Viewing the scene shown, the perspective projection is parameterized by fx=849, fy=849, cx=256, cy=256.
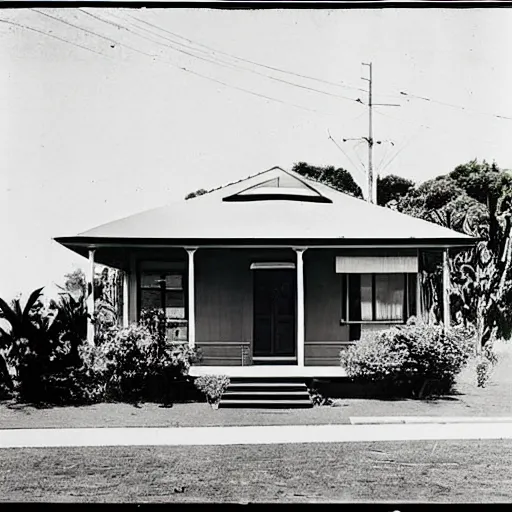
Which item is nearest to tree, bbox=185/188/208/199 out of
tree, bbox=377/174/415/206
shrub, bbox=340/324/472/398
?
tree, bbox=377/174/415/206

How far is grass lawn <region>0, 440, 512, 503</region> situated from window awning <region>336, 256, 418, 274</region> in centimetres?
244

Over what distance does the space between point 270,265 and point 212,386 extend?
1.80 metres

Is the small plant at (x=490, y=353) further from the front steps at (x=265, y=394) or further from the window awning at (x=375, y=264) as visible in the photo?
the front steps at (x=265, y=394)

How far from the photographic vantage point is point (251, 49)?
33.1ft

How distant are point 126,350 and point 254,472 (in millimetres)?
2201

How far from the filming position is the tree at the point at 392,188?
10.5 meters

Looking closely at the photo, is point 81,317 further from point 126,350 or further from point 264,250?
point 264,250

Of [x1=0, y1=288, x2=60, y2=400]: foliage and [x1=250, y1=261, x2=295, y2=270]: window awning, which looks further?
[x1=250, y1=261, x2=295, y2=270]: window awning

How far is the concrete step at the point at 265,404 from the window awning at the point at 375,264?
196 centimetres

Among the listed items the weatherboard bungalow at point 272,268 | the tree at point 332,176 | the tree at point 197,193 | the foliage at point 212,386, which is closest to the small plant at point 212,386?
the foliage at point 212,386

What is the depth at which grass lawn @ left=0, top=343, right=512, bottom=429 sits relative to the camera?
10.1 m

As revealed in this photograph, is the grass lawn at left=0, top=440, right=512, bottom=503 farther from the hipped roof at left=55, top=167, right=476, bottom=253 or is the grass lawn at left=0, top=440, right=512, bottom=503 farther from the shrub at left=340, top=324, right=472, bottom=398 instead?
the hipped roof at left=55, top=167, right=476, bottom=253

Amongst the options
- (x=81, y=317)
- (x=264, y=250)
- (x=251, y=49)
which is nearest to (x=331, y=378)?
(x=264, y=250)
